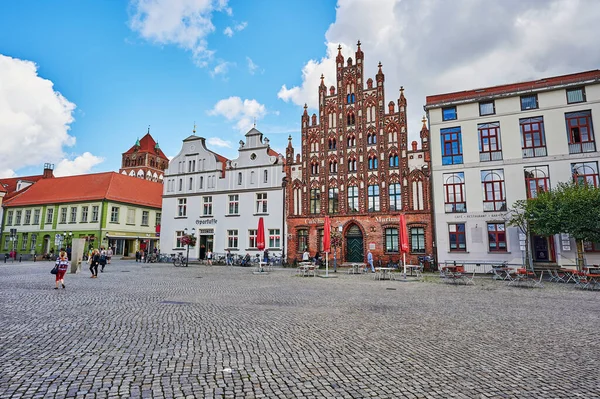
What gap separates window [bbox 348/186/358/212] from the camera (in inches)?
1176

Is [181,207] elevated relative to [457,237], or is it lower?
elevated

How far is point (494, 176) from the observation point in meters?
24.9

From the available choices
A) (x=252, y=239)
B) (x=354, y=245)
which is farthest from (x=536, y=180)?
(x=252, y=239)

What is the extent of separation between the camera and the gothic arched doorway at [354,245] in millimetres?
29281

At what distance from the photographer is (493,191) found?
81.2 ft

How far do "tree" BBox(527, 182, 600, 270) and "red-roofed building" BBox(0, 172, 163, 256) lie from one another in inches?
1467

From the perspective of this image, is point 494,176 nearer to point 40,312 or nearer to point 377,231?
point 377,231

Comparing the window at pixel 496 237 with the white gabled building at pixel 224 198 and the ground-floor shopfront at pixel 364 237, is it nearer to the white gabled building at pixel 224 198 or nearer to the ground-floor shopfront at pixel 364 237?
the ground-floor shopfront at pixel 364 237

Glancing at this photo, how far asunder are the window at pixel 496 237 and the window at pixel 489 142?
492 cm

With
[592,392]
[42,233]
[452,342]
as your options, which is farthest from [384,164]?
[42,233]

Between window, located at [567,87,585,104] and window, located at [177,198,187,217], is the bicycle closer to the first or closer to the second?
window, located at [177,198,187,217]

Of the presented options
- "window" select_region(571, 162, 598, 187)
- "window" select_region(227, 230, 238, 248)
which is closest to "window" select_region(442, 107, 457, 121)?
"window" select_region(571, 162, 598, 187)

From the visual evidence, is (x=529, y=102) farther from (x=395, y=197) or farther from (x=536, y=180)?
(x=395, y=197)

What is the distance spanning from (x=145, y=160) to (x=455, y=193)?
73.6 m
